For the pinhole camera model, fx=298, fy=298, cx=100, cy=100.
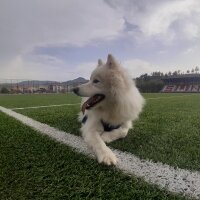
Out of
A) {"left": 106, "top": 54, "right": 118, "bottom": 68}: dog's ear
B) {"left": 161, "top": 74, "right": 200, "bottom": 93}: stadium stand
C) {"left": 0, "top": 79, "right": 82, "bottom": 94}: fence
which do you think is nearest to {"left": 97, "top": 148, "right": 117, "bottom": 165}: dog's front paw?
{"left": 106, "top": 54, "right": 118, "bottom": 68}: dog's ear

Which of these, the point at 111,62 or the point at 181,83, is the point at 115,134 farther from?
the point at 181,83

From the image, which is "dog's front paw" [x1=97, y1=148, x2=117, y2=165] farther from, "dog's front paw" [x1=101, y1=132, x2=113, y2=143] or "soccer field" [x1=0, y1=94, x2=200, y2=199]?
"dog's front paw" [x1=101, y1=132, x2=113, y2=143]

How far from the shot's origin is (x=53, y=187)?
222 centimetres

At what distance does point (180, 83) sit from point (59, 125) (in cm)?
5747

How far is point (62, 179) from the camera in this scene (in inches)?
93.4

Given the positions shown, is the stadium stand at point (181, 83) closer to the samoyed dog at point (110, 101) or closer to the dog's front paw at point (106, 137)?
the samoyed dog at point (110, 101)

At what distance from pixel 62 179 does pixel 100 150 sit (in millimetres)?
616

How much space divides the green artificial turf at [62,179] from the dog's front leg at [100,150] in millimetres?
72

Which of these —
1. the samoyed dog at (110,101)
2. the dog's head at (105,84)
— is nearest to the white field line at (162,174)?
the samoyed dog at (110,101)

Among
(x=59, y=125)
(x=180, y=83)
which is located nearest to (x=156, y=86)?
(x=180, y=83)

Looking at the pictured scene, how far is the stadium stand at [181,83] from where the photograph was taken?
55.9 m

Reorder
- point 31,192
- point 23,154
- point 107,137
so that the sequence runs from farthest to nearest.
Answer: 1. point 107,137
2. point 23,154
3. point 31,192

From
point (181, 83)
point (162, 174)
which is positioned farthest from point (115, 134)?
point (181, 83)

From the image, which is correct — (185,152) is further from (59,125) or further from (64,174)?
(59,125)
